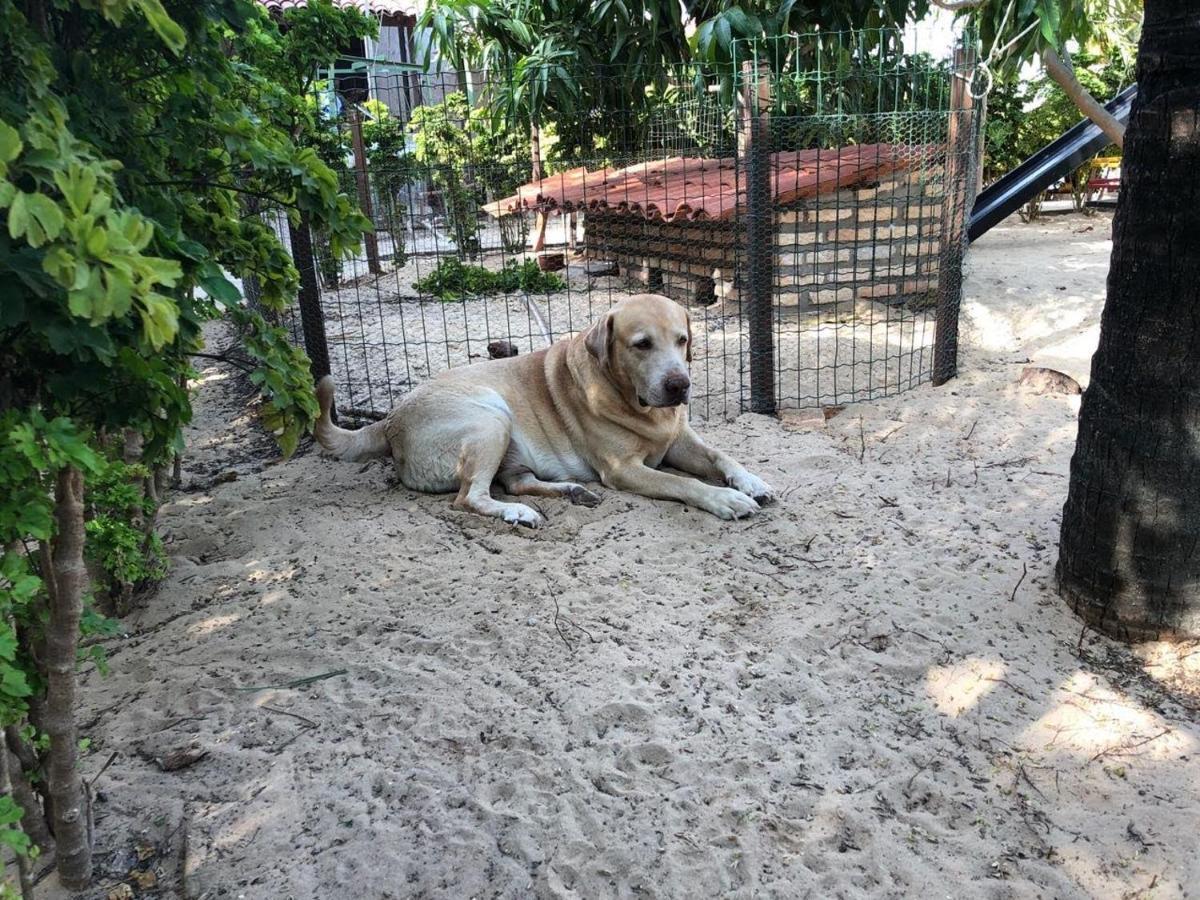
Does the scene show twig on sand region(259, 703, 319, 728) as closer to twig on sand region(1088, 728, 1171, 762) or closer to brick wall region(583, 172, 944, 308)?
twig on sand region(1088, 728, 1171, 762)

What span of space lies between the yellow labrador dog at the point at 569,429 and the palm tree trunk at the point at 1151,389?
165 cm

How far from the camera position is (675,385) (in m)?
4.34

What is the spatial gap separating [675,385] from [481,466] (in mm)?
1145

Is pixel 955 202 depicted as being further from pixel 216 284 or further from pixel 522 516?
pixel 216 284

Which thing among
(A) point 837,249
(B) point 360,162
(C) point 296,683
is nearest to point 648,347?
(C) point 296,683

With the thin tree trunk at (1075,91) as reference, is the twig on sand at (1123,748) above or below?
below

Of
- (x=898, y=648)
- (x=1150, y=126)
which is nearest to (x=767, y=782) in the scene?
(x=898, y=648)

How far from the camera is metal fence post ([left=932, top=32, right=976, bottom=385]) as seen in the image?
18.8 feet

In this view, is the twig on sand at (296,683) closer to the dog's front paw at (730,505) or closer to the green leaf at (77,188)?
the dog's front paw at (730,505)

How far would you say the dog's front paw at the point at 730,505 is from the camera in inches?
170

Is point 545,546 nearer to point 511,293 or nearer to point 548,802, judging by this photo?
point 548,802

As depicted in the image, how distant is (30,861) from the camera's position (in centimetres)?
206

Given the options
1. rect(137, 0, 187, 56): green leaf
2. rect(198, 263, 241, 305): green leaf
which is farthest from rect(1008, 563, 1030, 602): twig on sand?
rect(137, 0, 187, 56): green leaf

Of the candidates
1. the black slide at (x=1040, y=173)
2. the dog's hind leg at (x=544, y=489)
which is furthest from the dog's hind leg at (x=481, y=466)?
the black slide at (x=1040, y=173)
